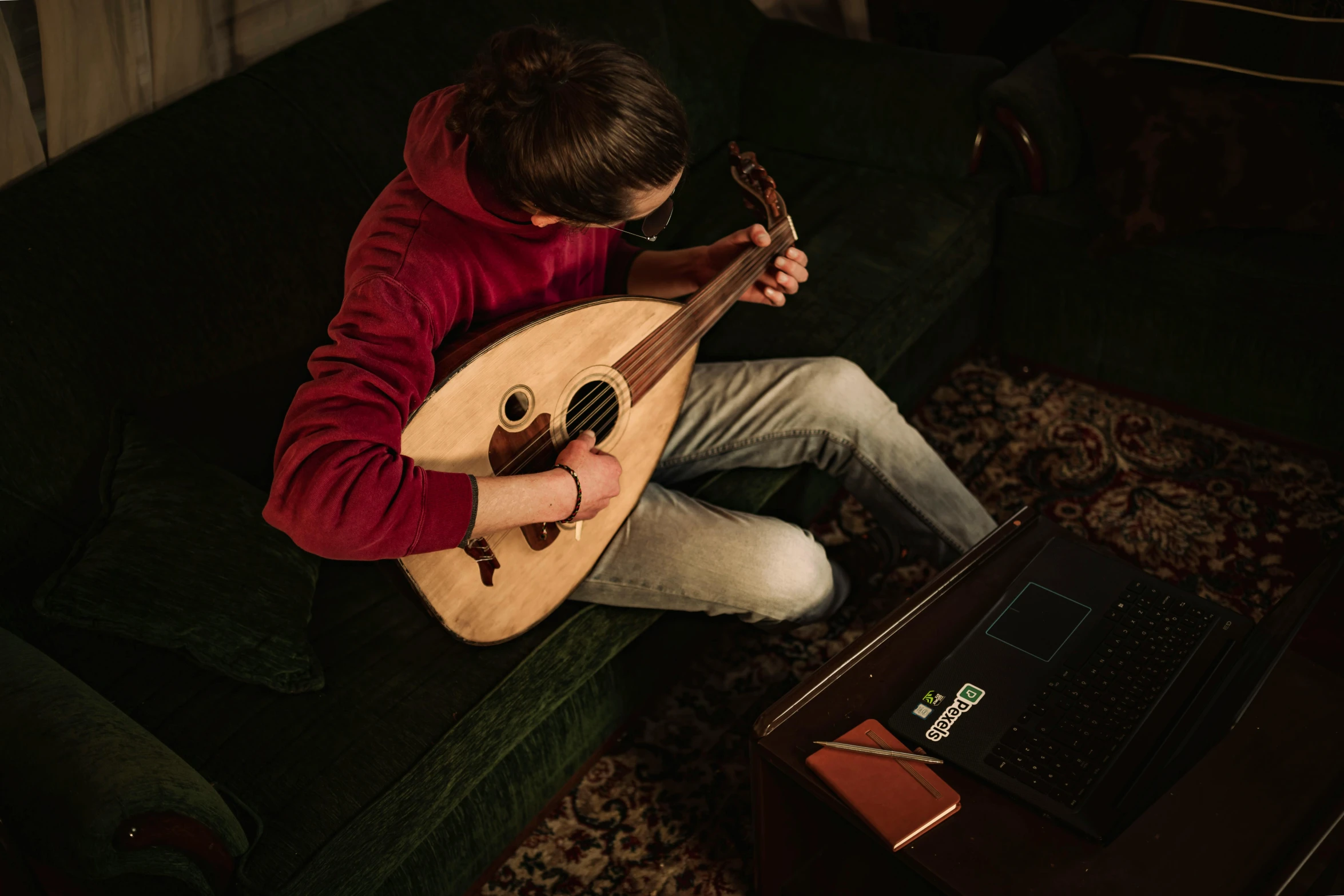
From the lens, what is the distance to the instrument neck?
1.38 m

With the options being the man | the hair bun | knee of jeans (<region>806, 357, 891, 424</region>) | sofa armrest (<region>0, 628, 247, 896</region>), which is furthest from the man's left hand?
sofa armrest (<region>0, 628, 247, 896</region>)

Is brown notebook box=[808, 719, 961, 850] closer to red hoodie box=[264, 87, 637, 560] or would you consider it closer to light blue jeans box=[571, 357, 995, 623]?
light blue jeans box=[571, 357, 995, 623]

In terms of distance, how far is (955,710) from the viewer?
1.10 m

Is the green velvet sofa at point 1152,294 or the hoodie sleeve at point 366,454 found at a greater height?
the green velvet sofa at point 1152,294

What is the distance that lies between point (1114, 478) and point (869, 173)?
88cm

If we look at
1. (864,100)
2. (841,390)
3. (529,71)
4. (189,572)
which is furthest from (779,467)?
(864,100)

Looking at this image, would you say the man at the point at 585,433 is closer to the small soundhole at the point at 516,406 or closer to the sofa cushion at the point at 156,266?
the small soundhole at the point at 516,406

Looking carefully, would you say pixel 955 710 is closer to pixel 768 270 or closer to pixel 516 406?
pixel 516 406

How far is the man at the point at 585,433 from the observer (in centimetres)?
105

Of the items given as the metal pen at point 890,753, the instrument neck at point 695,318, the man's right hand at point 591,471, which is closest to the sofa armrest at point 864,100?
the instrument neck at point 695,318

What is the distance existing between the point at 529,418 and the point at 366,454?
271mm

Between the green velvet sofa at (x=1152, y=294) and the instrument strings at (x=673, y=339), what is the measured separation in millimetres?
806

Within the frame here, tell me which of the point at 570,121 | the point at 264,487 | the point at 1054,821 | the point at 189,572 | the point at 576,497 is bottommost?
the point at 264,487

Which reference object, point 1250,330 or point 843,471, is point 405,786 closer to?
point 843,471
